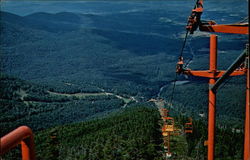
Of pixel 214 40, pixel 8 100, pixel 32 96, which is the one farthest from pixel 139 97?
pixel 214 40

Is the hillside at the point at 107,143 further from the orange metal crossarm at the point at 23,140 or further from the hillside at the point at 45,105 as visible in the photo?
the hillside at the point at 45,105

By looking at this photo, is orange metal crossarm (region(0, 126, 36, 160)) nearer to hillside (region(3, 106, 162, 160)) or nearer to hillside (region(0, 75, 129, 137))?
hillside (region(3, 106, 162, 160))

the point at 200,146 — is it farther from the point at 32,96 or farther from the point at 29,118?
the point at 32,96

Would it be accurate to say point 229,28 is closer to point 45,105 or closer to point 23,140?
point 23,140

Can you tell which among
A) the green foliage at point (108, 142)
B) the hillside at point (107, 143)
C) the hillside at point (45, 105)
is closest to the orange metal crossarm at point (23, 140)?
the hillside at point (107, 143)

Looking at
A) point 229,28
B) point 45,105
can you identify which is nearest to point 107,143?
point 229,28

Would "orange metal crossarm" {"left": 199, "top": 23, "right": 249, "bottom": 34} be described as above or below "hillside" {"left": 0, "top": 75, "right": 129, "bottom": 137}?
above

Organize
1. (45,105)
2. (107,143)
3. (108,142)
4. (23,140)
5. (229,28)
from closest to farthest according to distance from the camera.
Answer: (23,140) < (229,28) < (107,143) < (108,142) < (45,105)

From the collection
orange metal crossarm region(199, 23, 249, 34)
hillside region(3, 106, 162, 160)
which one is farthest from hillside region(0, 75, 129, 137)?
orange metal crossarm region(199, 23, 249, 34)

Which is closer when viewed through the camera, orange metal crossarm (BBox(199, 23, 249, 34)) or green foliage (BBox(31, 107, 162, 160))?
orange metal crossarm (BBox(199, 23, 249, 34))
